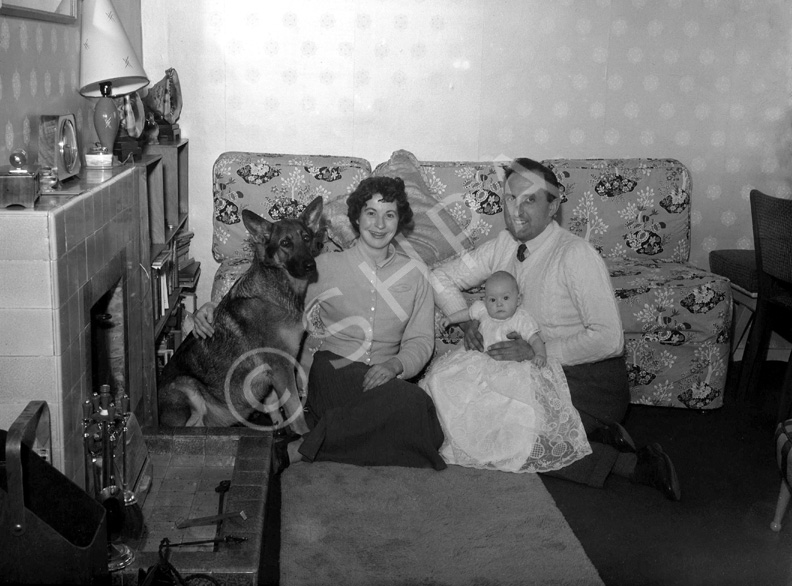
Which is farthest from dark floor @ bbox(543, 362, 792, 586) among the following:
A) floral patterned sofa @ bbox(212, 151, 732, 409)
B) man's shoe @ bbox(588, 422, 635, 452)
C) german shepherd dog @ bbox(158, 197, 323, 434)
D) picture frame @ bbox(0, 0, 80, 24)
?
picture frame @ bbox(0, 0, 80, 24)

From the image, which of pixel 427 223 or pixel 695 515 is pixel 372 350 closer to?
pixel 427 223

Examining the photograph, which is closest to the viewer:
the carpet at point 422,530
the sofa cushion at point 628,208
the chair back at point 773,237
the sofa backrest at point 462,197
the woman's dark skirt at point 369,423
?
the carpet at point 422,530

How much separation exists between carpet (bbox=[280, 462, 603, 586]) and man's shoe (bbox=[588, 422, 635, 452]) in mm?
297

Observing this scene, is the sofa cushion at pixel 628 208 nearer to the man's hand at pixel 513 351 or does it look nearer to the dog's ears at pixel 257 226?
the man's hand at pixel 513 351

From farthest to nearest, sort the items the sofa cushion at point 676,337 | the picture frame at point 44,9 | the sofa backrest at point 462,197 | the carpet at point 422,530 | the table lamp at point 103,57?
1. the sofa backrest at point 462,197
2. the sofa cushion at point 676,337
3. the table lamp at point 103,57
4. the carpet at point 422,530
5. the picture frame at point 44,9

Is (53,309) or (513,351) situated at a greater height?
(53,309)

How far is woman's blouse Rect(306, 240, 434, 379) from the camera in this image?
309 cm

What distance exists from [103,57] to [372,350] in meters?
1.35

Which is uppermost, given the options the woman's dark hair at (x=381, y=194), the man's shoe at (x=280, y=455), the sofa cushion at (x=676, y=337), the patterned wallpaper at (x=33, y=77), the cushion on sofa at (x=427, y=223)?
the patterned wallpaper at (x=33, y=77)

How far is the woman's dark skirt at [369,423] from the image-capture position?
9.65 feet

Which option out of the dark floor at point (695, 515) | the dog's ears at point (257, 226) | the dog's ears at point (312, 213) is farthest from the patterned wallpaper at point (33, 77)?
the dark floor at point (695, 515)

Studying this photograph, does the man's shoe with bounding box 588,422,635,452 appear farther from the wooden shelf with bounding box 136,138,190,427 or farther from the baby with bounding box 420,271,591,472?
the wooden shelf with bounding box 136,138,190,427

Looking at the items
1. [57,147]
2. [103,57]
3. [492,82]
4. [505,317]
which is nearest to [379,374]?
[505,317]

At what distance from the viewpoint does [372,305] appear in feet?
10.1
